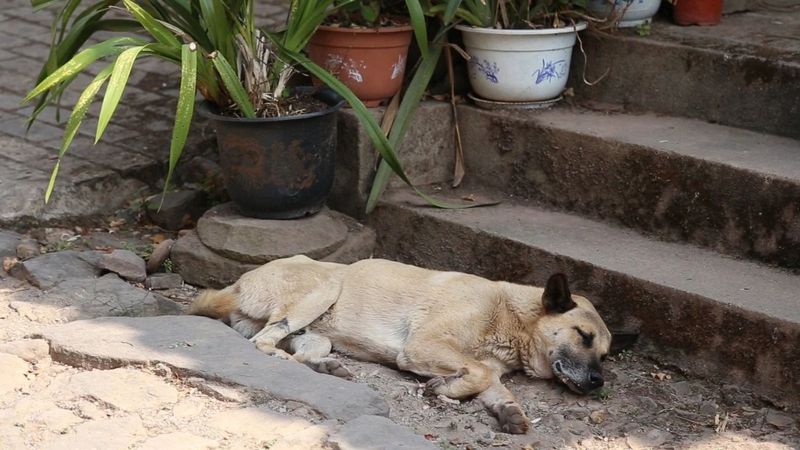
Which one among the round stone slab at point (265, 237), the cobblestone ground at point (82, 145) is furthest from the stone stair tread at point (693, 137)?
the cobblestone ground at point (82, 145)

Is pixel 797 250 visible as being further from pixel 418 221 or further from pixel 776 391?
pixel 418 221

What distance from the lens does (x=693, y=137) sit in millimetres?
5289

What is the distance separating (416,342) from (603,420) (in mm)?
818

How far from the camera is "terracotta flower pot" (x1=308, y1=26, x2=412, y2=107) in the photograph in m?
5.51

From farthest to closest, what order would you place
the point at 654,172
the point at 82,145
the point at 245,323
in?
the point at 82,145, the point at 654,172, the point at 245,323

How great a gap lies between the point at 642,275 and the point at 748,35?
1.80m

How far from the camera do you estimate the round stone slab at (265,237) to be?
5.20 metres

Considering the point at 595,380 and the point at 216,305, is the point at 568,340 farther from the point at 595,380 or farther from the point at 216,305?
the point at 216,305

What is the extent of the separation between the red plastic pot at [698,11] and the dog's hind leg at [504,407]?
8.61ft

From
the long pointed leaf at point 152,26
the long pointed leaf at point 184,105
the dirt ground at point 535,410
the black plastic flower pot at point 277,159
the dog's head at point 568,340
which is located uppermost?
the long pointed leaf at point 152,26

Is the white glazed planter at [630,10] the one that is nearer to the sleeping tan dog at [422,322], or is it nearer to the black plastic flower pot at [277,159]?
the black plastic flower pot at [277,159]

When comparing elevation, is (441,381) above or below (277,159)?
below

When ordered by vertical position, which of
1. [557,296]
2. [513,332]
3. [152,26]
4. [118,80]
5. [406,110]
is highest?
[152,26]

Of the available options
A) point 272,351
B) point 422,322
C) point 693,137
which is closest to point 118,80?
point 272,351
